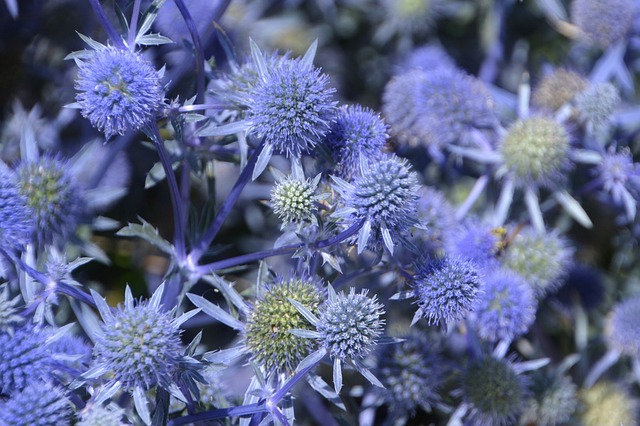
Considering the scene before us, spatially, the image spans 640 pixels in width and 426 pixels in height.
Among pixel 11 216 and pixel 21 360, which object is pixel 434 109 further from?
pixel 21 360

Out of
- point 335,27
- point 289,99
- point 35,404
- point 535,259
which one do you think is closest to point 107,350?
point 35,404

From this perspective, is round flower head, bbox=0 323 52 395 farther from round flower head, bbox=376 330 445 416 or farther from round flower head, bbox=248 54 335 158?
round flower head, bbox=376 330 445 416

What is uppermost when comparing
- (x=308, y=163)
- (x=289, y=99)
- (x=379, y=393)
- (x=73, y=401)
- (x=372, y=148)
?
(x=289, y=99)

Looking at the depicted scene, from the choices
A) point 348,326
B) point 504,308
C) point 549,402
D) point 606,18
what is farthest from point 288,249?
point 606,18

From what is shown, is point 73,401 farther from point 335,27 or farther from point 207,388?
point 335,27

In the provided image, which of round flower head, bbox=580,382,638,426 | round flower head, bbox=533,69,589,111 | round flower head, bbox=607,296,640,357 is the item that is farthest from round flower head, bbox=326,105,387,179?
round flower head, bbox=580,382,638,426

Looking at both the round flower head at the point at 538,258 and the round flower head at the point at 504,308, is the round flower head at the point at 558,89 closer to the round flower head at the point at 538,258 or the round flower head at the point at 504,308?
the round flower head at the point at 538,258
